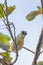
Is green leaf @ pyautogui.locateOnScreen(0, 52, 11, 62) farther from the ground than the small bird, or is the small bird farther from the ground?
the small bird

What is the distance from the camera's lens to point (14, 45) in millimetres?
A: 688

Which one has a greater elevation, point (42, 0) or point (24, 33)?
point (42, 0)

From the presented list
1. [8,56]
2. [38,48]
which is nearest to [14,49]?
[38,48]

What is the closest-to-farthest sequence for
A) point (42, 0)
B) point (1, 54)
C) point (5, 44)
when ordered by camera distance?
point (42, 0) → point (5, 44) → point (1, 54)

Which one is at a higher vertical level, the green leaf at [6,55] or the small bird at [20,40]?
the small bird at [20,40]

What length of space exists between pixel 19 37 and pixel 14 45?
0.06m

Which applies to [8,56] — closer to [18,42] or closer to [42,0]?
[18,42]

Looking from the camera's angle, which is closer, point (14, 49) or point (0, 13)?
point (14, 49)

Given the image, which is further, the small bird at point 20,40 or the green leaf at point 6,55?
the green leaf at point 6,55

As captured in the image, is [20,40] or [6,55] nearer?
[20,40]

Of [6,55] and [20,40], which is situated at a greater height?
[20,40]

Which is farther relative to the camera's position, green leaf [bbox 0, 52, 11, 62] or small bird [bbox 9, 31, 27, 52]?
green leaf [bbox 0, 52, 11, 62]

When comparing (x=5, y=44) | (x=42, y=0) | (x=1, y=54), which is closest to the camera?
(x=42, y=0)

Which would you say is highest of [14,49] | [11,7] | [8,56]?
[11,7]
